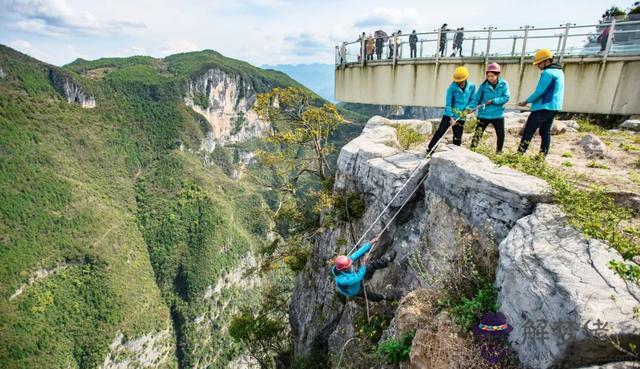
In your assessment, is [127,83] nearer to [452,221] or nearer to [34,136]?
[34,136]

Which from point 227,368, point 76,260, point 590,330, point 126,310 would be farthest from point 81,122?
point 590,330

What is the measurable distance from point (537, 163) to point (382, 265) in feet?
10.6

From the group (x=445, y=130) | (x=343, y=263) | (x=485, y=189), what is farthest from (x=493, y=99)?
(x=343, y=263)

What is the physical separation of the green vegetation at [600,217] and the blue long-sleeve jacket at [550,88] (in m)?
1.68

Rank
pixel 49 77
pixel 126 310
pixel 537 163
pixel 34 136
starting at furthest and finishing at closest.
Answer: pixel 49 77, pixel 34 136, pixel 126 310, pixel 537 163

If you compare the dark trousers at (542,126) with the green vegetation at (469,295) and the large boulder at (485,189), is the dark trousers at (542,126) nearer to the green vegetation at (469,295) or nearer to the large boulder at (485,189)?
the large boulder at (485,189)

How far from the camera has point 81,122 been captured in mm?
141625

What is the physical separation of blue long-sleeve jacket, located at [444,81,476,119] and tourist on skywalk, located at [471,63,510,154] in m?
0.12

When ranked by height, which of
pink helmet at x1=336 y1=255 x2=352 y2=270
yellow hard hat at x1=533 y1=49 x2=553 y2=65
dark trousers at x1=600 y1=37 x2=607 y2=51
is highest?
dark trousers at x1=600 y1=37 x2=607 y2=51

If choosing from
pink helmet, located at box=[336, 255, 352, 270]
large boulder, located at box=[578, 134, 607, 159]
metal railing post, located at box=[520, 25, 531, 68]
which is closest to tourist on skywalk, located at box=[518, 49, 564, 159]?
large boulder, located at box=[578, 134, 607, 159]

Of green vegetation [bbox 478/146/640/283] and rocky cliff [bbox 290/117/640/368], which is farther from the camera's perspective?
green vegetation [bbox 478/146/640/283]

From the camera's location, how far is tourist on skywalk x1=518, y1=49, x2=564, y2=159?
6.20 metres

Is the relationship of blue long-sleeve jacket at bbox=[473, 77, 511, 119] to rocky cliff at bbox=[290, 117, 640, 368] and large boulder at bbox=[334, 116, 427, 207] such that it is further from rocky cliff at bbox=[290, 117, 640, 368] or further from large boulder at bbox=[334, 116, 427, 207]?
large boulder at bbox=[334, 116, 427, 207]

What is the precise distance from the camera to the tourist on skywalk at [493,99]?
6.82 meters
